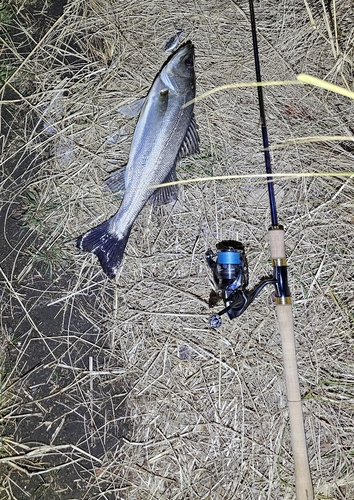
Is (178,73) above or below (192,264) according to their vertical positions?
above

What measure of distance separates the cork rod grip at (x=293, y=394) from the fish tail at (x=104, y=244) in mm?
870

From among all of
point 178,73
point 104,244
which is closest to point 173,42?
point 178,73

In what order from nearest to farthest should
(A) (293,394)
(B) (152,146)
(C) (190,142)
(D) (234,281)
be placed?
1. (A) (293,394)
2. (D) (234,281)
3. (B) (152,146)
4. (C) (190,142)

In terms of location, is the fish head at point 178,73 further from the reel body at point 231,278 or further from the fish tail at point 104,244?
the reel body at point 231,278

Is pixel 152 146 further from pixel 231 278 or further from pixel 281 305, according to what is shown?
pixel 281 305

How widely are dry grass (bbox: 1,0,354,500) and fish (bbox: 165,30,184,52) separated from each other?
0.16 ft

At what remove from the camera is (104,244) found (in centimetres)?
252

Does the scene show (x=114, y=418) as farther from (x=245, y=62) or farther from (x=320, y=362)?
(x=245, y=62)

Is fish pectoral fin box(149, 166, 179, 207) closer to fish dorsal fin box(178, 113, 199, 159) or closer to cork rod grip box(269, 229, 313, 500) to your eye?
fish dorsal fin box(178, 113, 199, 159)

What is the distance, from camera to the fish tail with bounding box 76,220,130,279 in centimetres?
251

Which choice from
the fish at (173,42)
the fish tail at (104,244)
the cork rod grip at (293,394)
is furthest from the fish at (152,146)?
the cork rod grip at (293,394)

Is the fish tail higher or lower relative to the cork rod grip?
higher

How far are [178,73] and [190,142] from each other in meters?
0.39

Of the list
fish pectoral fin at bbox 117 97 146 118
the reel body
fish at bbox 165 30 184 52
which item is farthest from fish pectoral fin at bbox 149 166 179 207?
fish at bbox 165 30 184 52
